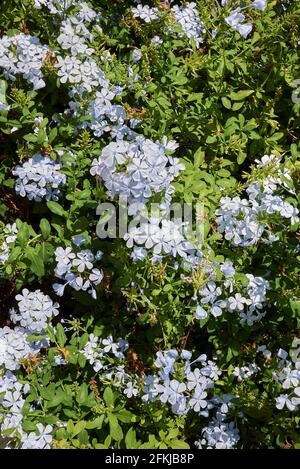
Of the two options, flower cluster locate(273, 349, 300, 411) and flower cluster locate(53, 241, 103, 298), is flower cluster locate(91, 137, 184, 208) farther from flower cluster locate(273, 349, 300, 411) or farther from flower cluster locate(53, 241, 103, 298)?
flower cluster locate(273, 349, 300, 411)

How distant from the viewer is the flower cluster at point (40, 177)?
2.58 m

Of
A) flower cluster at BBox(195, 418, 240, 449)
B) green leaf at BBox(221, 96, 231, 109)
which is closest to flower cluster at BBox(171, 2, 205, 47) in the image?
green leaf at BBox(221, 96, 231, 109)

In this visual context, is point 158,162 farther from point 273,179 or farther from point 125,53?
point 125,53

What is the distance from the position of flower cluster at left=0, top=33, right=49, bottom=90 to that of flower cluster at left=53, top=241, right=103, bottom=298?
2.89 ft

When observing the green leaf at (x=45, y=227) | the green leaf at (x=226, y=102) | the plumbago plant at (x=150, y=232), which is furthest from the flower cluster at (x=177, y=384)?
the green leaf at (x=226, y=102)

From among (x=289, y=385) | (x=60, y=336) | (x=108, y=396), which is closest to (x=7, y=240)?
(x=60, y=336)

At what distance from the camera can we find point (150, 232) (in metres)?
2.18

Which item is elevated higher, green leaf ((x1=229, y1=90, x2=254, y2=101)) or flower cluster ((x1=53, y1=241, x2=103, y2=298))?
green leaf ((x1=229, y1=90, x2=254, y2=101))

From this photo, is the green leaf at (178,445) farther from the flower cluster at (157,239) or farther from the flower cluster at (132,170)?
the flower cluster at (132,170)

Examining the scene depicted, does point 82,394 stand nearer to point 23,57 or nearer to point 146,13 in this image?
point 23,57

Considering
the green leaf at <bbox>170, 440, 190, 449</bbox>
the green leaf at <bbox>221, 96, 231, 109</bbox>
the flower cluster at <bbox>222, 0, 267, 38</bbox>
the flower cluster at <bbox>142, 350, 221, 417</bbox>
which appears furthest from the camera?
the green leaf at <bbox>221, 96, 231, 109</bbox>

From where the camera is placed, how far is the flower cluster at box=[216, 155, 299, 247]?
2.42m

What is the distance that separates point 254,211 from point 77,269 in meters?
0.83

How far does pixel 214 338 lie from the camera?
270 cm
